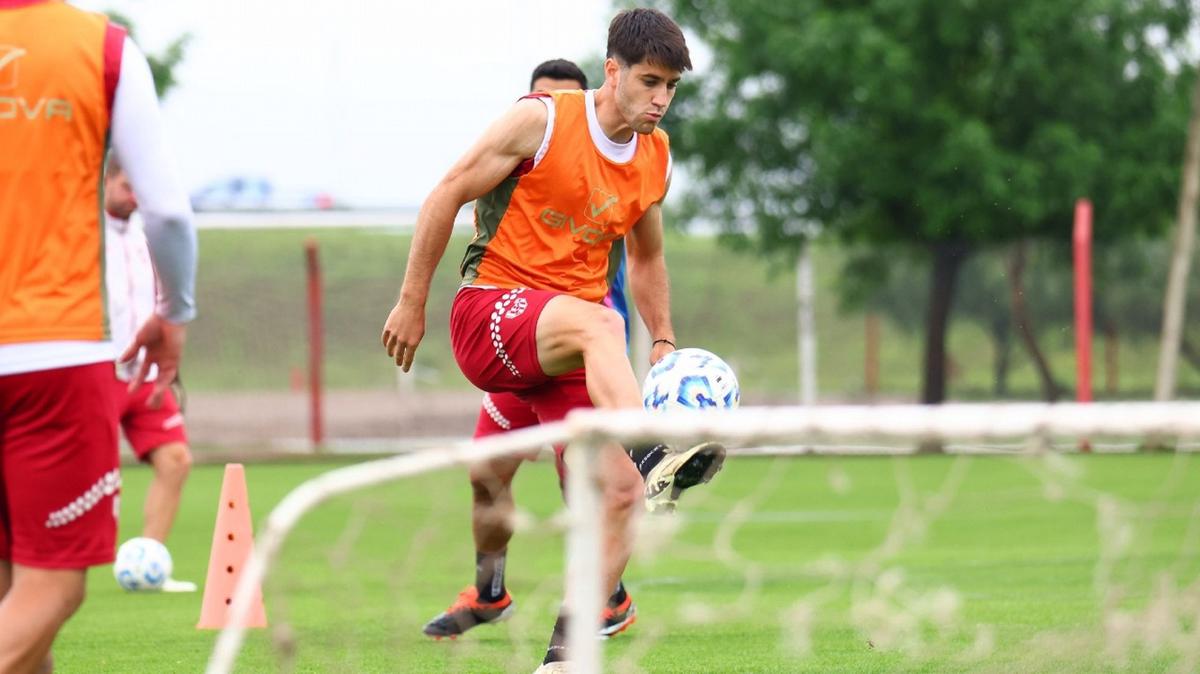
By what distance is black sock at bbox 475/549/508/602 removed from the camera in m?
6.77

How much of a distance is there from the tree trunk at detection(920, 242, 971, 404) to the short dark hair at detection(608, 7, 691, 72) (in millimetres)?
18033

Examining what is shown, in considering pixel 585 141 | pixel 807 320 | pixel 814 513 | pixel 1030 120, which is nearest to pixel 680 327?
pixel 807 320

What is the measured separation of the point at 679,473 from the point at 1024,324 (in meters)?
18.8

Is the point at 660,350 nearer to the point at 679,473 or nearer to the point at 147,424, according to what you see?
the point at 679,473

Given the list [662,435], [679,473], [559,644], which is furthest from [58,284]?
[679,473]

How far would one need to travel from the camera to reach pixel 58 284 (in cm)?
370

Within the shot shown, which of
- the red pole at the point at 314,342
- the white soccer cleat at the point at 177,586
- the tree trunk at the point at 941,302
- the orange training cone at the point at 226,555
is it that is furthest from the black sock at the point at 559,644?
the tree trunk at the point at 941,302

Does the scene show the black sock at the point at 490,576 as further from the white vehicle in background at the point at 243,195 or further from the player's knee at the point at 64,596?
the white vehicle in background at the point at 243,195

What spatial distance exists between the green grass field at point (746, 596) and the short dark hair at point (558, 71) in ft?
6.53

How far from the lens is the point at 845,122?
906 inches

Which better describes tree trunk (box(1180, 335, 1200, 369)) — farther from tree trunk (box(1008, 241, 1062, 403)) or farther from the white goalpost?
the white goalpost

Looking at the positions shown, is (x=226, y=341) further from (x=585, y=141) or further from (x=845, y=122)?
(x=585, y=141)

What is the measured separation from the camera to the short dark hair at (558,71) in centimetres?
801

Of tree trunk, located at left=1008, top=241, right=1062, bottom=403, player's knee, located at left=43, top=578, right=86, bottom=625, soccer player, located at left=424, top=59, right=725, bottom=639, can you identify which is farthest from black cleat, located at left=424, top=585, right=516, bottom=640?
tree trunk, located at left=1008, top=241, right=1062, bottom=403
